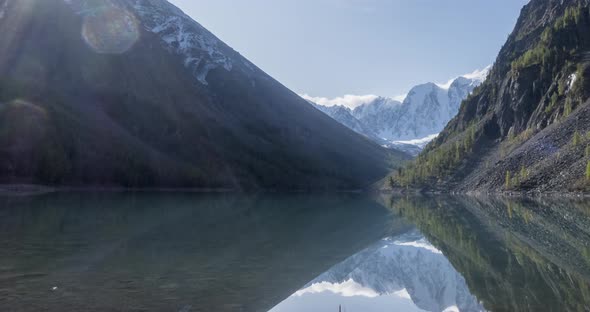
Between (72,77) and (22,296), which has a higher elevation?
(72,77)

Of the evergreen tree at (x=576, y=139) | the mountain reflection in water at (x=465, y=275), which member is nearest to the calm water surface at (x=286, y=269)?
the mountain reflection in water at (x=465, y=275)

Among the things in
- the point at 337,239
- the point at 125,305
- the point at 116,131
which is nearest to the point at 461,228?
the point at 337,239

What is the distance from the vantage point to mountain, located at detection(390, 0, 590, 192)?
104812 millimetres

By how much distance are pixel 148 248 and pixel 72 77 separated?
189984mm

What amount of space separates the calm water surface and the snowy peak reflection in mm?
95

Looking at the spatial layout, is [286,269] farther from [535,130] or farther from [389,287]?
[535,130]

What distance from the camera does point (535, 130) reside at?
138 metres

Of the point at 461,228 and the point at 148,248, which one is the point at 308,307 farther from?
the point at 461,228

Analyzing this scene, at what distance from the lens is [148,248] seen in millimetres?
30531

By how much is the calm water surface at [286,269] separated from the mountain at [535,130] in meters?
69.3

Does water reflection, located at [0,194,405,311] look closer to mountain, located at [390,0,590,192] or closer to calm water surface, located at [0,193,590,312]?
calm water surface, located at [0,193,590,312]

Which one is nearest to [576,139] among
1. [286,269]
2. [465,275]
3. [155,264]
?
[465,275]

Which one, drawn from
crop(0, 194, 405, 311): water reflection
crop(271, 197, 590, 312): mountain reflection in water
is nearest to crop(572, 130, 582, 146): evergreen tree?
crop(271, 197, 590, 312): mountain reflection in water

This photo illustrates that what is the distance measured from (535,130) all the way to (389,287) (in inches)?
5267
